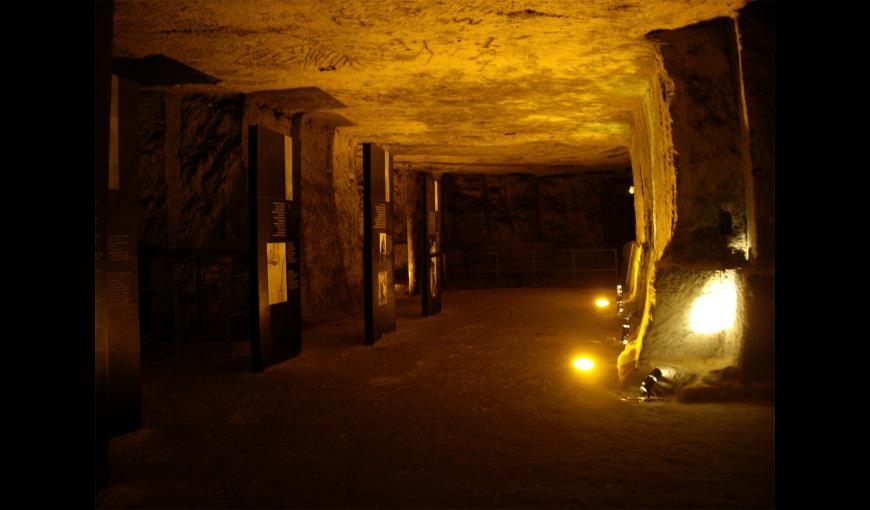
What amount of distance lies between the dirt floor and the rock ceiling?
317 cm

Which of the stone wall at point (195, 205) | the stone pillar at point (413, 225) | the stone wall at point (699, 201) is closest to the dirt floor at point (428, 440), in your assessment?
the stone wall at point (699, 201)

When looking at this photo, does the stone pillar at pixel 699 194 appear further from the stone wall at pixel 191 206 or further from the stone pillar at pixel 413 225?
the stone pillar at pixel 413 225

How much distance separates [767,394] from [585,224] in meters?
14.1

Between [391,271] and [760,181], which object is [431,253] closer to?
[391,271]

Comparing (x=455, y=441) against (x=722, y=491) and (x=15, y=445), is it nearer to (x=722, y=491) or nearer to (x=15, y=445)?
(x=722, y=491)

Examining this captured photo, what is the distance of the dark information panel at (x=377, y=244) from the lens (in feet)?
27.6

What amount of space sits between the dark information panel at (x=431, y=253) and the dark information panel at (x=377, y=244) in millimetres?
1704

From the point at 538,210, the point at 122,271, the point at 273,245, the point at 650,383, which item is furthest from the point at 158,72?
the point at 538,210

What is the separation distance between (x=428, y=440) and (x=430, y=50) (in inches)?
Result: 149

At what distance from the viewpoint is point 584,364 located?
22.5 ft

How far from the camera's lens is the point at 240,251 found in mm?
8766

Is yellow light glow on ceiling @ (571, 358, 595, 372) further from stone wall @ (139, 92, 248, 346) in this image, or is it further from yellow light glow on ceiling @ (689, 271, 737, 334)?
stone wall @ (139, 92, 248, 346)

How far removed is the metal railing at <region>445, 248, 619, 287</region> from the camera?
18.8 m

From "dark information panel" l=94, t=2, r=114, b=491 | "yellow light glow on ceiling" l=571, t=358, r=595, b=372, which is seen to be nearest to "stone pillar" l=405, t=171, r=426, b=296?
"yellow light glow on ceiling" l=571, t=358, r=595, b=372
